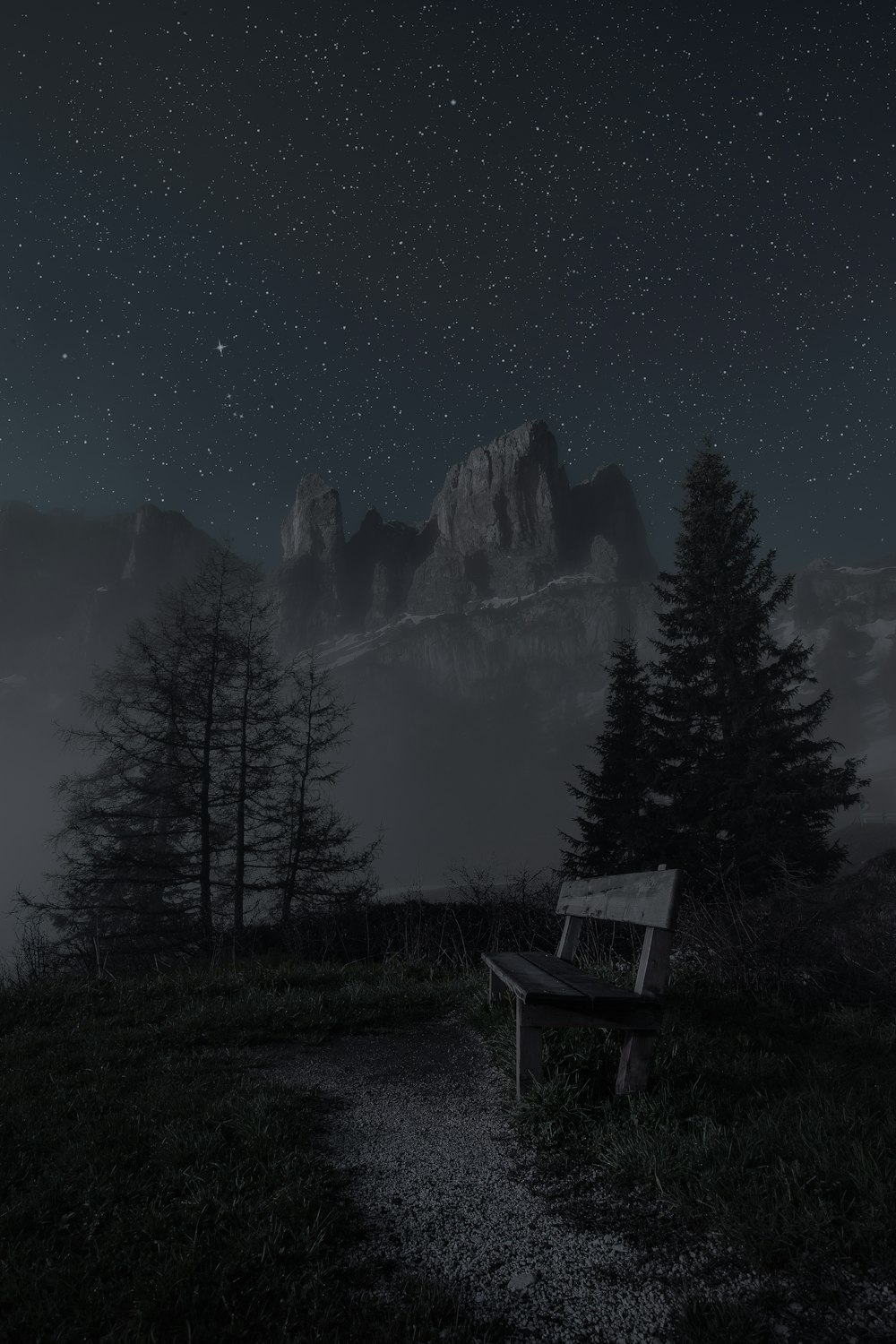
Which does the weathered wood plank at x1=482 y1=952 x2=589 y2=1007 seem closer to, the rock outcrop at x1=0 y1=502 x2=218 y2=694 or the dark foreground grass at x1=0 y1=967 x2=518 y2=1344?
the dark foreground grass at x1=0 y1=967 x2=518 y2=1344

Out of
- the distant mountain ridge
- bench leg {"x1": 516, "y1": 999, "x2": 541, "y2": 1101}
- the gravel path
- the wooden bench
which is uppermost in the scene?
the distant mountain ridge

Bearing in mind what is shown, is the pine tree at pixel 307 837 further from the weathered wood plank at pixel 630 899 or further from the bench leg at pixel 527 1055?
the bench leg at pixel 527 1055

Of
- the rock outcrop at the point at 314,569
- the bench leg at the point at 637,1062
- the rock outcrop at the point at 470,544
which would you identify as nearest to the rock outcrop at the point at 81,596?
the rock outcrop at the point at 314,569

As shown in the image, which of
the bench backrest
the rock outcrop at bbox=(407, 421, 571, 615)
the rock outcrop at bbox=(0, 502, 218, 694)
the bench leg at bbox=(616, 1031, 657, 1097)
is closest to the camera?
the bench leg at bbox=(616, 1031, 657, 1097)

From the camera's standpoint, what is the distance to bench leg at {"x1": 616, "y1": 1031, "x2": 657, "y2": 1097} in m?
3.32

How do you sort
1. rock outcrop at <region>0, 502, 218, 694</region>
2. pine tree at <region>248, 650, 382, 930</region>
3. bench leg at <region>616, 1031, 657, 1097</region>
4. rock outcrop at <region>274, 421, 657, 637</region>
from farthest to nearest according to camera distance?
1. rock outcrop at <region>0, 502, 218, 694</region>
2. rock outcrop at <region>274, 421, 657, 637</region>
3. pine tree at <region>248, 650, 382, 930</region>
4. bench leg at <region>616, 1031, 657, 1097</region>

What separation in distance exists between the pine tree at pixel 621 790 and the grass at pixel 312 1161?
10.5 metres

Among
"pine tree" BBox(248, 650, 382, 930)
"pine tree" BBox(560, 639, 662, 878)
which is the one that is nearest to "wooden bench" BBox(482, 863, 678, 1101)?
"pine tree" BBox(248, 650, 382, 930)

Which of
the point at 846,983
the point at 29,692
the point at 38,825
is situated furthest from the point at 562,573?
the point at 846,983

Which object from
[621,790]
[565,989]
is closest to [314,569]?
[621,790]

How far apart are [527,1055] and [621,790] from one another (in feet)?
44.6

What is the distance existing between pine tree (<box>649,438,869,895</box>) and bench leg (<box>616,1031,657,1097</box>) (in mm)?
11082

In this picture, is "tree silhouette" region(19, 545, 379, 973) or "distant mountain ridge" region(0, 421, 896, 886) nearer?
Result: "tree silhouette" region(19, 545, 379, 973)

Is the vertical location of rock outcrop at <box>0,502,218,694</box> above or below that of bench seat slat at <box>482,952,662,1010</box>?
above
